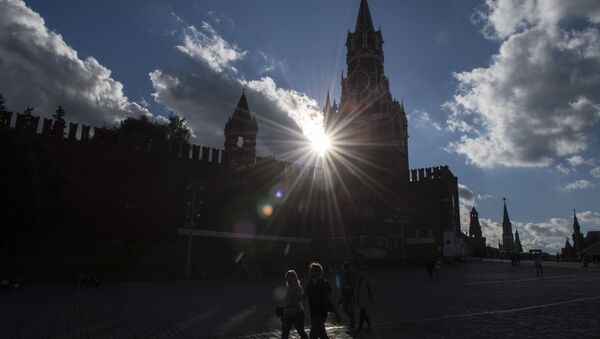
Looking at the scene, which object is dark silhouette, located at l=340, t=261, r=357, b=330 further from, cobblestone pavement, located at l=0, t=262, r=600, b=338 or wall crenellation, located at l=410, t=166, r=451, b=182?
wall crenellation, located at l=410, t=166, r=451, b=182

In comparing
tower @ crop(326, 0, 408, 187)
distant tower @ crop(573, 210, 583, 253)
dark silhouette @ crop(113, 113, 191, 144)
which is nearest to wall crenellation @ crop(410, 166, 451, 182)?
tower @ crop(326, 0, 408, 187)

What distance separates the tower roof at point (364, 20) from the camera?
2316 inches

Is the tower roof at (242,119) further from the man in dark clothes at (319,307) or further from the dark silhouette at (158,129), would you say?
the man in dark clothes at (319,307)

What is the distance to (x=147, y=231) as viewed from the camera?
28875 millimetres

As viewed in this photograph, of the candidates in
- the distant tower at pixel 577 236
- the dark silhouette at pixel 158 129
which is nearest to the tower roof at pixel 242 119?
the dark silhouette at pixel 158 129

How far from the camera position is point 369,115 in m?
53.9

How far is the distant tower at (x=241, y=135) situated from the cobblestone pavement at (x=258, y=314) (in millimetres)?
22107

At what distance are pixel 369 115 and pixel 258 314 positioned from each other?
46.5 metres

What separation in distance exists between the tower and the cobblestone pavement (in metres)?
33.3

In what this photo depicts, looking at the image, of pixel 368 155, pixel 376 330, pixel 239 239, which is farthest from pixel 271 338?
pixel 368 155

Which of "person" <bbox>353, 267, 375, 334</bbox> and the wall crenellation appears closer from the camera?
"person" <bbox>353, 267, 375, 334</bbox>

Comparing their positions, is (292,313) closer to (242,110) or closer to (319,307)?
(319,307)

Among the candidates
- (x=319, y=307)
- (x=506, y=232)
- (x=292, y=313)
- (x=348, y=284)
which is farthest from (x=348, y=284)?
(x=506, y=232)

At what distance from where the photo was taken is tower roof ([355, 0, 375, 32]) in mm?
58825
